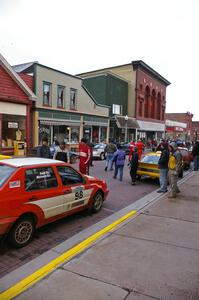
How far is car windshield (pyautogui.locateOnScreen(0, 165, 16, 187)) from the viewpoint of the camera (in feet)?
15.3

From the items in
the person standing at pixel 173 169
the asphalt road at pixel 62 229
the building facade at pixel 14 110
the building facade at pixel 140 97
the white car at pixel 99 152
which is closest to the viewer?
the asphalt road at pixel 62 229

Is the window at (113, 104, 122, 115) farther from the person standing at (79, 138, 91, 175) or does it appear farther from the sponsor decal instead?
the sponsor decal

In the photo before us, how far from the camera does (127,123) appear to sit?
34.6 meters

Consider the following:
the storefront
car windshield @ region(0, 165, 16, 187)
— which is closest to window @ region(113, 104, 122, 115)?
the storefront

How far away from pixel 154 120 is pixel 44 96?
1068 inches

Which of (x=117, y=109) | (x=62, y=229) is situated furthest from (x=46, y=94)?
(x=62, y=229)

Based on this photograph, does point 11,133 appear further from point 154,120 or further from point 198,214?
point 154,120

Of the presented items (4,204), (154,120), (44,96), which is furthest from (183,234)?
(154,120)

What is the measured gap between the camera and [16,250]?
465 centimetres

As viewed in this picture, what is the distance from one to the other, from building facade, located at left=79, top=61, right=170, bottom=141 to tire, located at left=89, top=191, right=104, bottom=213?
83.3 ft

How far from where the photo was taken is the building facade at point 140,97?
35728 mm

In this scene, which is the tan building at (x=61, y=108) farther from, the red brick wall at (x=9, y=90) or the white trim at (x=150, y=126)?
the white trim at (x=150, y=126)

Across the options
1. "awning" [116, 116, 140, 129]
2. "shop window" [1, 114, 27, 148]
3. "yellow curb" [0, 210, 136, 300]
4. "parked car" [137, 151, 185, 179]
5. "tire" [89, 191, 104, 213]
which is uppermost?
"awning" [116, 116, 140, 129]

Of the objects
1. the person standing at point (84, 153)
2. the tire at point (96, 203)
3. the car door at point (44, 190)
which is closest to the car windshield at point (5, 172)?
the car door at point (44, 190)
